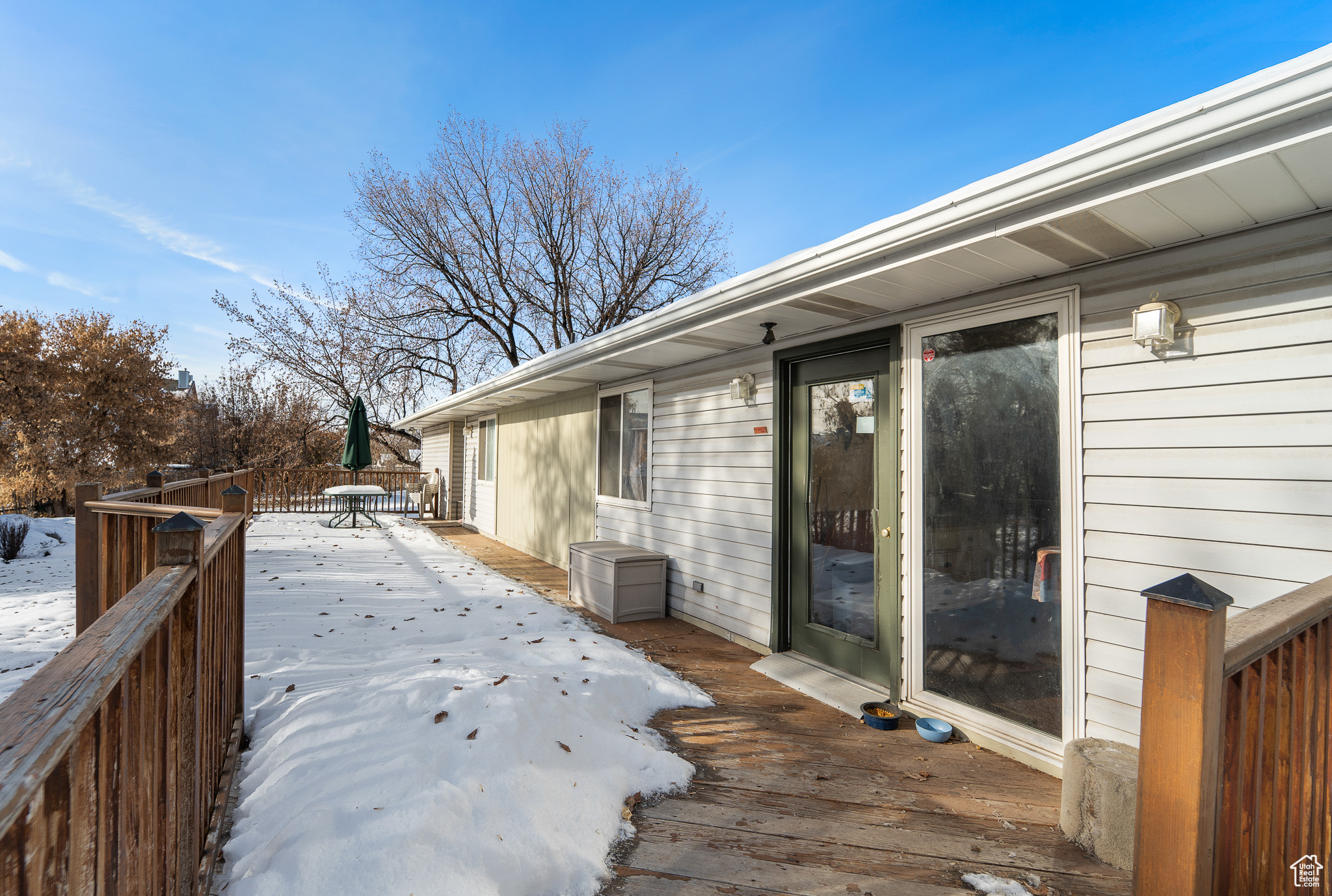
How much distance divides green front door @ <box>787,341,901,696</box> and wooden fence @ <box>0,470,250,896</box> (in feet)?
10.0

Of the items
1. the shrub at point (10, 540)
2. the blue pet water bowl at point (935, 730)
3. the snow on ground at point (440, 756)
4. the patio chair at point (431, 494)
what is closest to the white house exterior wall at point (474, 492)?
the patio chair at point (431, 494)

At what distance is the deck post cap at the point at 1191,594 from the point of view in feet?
3.69

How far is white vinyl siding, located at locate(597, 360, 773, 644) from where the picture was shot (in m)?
4.25

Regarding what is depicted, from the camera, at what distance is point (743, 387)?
440 centimetres

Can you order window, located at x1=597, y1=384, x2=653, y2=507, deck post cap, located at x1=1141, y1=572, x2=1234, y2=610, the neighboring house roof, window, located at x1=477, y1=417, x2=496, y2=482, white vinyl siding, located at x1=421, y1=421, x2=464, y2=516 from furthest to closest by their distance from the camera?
white vinyl siding, located at x1=421, y1=421, x2=464, y2=516
window, located at x1=477, y1=417, x2=496, y2=482
window, located at x1=597, y1=384, x2=653, y2=507
the neighboring house roof
deck post cap, located at x1=1141, y1=572, x2=1234, y2=610

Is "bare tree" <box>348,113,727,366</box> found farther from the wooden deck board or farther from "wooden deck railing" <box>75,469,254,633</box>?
the wooden deck board

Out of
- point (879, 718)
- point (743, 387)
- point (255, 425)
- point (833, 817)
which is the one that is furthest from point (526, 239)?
point (833, 817)

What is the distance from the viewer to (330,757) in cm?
214

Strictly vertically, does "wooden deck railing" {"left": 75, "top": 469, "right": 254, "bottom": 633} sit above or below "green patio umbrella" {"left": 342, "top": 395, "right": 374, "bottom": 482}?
below

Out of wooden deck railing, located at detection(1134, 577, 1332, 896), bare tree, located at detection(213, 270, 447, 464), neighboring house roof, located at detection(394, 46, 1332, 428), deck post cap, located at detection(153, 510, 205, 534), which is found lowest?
wooden deck railing, located at detection(1134, 577, 1332, 896)

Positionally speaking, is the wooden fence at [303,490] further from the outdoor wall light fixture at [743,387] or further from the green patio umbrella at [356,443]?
the outdoor wall light fixture at [743,387]

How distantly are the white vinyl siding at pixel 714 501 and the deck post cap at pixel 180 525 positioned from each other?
324 cm

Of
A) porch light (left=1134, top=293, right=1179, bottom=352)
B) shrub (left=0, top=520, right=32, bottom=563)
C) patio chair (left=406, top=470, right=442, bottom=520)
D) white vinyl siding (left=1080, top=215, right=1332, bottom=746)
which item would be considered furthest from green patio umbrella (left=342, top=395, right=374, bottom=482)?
porch light (left=1134, top=293, right=1179, bottom=352)

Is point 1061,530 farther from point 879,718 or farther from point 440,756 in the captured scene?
point 440,756
